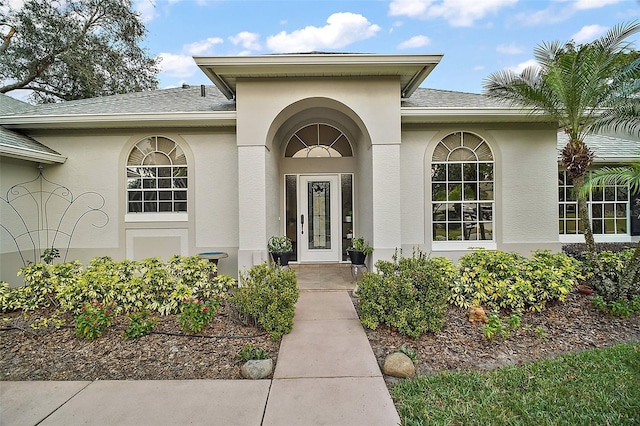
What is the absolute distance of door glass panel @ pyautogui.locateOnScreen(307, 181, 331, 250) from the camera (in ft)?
31.4

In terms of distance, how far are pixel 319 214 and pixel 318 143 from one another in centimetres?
206

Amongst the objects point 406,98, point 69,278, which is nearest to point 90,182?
point 69,278

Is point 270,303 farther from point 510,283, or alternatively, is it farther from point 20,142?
point 20,142

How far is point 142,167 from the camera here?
8141 millimetres

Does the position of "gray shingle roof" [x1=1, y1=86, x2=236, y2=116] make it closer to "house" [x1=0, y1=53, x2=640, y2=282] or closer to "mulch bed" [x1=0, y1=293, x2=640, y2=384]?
"house" [x1=0, y1=53, x2=640, y2=282]

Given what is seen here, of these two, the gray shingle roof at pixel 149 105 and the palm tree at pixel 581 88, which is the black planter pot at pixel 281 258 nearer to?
the gray shingle roof at pixel 149 105

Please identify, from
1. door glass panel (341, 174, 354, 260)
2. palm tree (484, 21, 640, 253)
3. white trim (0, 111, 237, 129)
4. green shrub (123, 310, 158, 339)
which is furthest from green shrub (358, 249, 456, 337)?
white trim (0, 111, 237, 129)

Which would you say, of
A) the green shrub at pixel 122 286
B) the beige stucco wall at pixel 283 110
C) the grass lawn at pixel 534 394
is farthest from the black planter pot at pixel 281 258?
the grass lawn at pixel 534 394

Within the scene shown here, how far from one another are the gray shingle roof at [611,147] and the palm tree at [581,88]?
1592 millimetres

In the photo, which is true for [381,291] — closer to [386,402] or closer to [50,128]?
[386,402]

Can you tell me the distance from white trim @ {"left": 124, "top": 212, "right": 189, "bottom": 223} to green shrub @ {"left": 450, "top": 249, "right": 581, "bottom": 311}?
620 cm

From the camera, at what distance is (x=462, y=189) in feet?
27.0

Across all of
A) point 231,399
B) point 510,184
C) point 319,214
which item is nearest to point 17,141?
point 319,214

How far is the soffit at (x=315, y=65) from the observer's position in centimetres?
647
